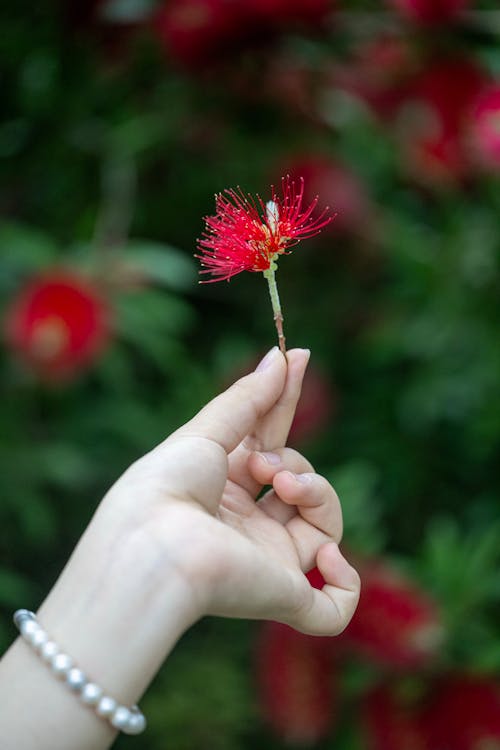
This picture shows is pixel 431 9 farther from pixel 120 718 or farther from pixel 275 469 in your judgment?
pixel 120 718

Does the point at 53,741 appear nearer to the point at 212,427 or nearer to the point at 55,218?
the point at 212,427

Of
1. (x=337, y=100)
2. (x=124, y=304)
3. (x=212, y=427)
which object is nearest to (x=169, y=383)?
(x=124, y=304)

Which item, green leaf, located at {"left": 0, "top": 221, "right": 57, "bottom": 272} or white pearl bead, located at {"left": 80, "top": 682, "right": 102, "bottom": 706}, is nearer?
white pearl bead, located at {"left": 80, "top": 682, "right": 102, "bottom": 706}

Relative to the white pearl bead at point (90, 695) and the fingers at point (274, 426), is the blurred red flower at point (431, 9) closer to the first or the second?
the fingers at point (274, 426)

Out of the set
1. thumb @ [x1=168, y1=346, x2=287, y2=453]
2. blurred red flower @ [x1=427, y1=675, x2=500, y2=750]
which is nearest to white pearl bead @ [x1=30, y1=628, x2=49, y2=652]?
thumb @ [x1=168, y1=346, x2=287, y2=453]

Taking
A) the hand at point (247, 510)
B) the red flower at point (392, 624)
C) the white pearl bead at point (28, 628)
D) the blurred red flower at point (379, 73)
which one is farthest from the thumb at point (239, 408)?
the blurred red flower at point (379, 73)

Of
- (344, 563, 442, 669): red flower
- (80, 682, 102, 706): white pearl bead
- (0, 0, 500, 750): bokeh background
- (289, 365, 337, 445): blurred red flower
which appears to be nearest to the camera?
(80, 682, 102, 706): white pearl bead

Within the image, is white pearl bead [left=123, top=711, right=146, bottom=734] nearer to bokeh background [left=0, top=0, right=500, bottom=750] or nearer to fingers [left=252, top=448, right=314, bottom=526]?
fingers [left=252, top=448, right=314, bottom=526]
